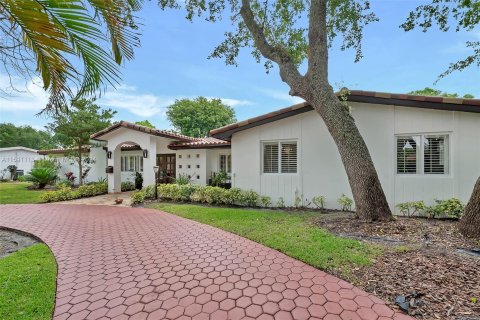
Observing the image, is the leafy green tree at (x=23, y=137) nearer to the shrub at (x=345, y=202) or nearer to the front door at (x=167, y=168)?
the front door at (x=167, y=168)

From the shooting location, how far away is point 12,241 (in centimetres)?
Result: 642

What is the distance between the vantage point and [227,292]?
141 inches

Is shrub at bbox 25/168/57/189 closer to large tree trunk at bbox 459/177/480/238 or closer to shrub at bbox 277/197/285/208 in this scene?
shrub at bbox 277/197/285/208

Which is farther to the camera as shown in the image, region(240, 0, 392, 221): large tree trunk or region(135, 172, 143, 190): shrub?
region(135, 172, 143, 190): shrub

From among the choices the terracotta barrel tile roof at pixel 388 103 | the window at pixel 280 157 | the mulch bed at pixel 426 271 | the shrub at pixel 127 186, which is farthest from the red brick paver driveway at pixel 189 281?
the shrub at pixel 127 186

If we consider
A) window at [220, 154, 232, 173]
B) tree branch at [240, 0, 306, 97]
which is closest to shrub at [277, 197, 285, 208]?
tree branch at [240, 0, 306, 97]

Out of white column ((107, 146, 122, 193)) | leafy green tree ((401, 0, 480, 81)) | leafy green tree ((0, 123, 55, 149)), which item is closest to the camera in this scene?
leafy green tree ((401, 0, 480, 81))

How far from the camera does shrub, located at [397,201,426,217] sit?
25.1 feet

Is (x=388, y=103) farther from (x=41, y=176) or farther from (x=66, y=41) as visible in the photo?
(x=41, y=176)

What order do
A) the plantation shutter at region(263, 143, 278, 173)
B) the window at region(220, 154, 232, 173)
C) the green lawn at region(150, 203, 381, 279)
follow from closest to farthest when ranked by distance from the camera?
the green lawn at region(150, 203, 381, 279) < the plantation shutter at region(263, 143, 278, 173) < the window at region(220, 154, 232, 173)

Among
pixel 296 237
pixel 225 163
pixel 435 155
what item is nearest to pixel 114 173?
pixel 225 163

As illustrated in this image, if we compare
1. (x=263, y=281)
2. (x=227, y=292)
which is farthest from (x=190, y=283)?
(x=263, y=281)

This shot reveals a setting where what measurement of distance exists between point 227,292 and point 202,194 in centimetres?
773

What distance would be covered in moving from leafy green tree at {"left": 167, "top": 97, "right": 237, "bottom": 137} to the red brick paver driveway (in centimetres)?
2965
